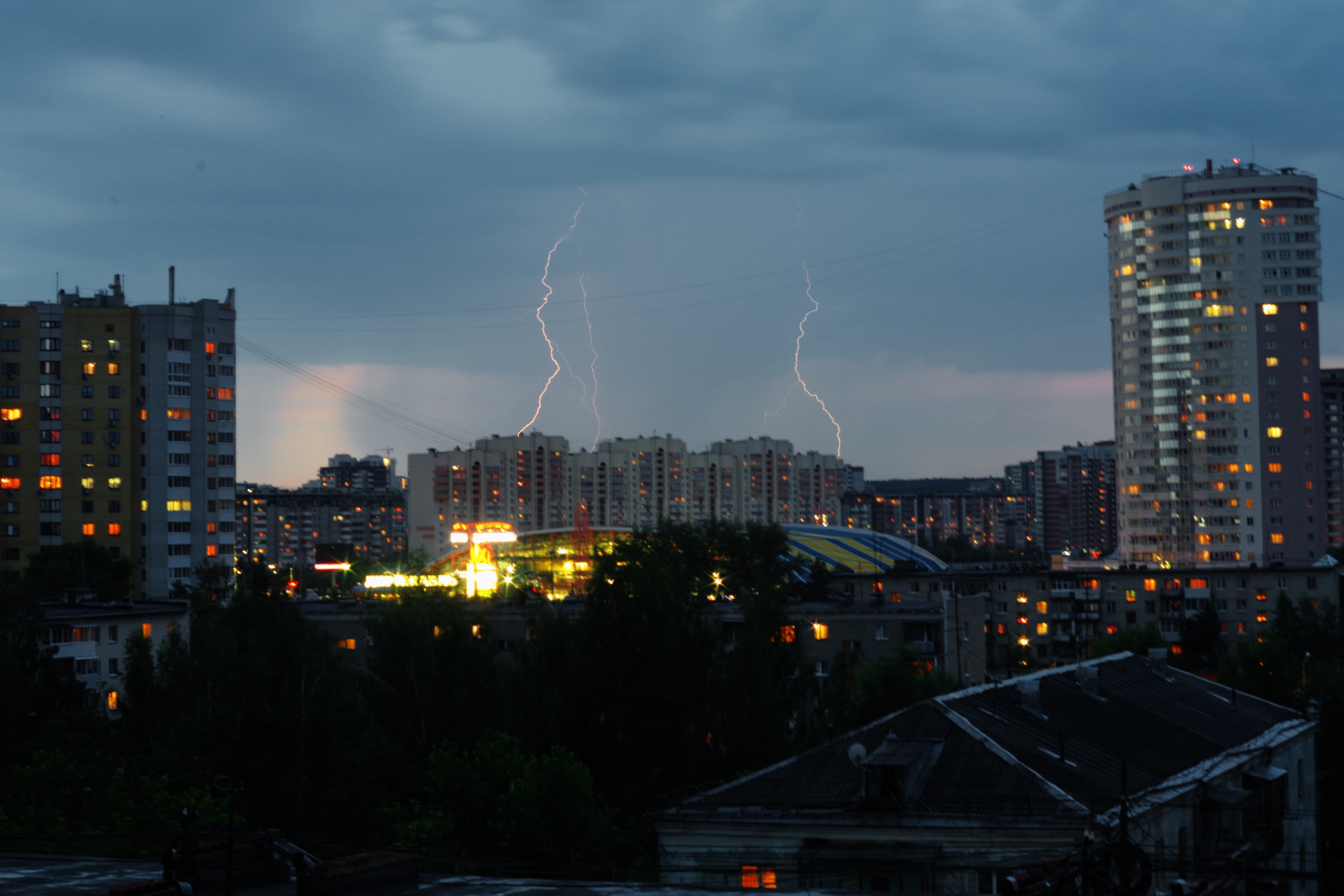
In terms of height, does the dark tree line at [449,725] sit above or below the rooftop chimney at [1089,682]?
below

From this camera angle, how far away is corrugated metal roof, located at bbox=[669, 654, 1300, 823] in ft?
65.2

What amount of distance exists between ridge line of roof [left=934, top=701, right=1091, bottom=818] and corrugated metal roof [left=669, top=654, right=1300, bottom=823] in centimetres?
2

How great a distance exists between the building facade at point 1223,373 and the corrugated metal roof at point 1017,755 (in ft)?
333

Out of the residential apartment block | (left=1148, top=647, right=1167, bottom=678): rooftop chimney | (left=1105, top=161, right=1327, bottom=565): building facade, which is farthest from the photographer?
the residential apartment block

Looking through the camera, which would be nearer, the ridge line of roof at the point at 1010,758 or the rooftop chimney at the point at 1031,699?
the ridge line of roof at the point at 1010,758

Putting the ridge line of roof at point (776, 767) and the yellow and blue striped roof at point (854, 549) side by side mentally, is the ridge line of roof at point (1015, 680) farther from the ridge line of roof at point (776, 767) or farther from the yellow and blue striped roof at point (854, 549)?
the yellow and blue striped roof at point (854, 549)

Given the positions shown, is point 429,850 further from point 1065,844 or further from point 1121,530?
point 1121,530

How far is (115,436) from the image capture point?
88.9 metres

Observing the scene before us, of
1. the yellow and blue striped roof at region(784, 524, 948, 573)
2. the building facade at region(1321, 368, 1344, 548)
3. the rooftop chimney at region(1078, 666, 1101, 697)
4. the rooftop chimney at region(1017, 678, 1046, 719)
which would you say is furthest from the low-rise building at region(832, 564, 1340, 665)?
the building facade at region(1321, 368, 1344, 548)

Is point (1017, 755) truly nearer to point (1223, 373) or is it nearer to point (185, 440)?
point (185, 440)

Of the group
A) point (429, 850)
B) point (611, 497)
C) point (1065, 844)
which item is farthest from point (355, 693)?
point (611, 497)

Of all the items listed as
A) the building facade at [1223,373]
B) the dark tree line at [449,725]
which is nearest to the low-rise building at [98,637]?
→ the dark tree line at [449,725]

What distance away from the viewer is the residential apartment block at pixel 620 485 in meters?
195

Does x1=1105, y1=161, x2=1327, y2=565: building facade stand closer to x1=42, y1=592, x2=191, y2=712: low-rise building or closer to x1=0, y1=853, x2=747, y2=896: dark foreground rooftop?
x1=42, y1=592, x2=191, y2=712: low-rise building
